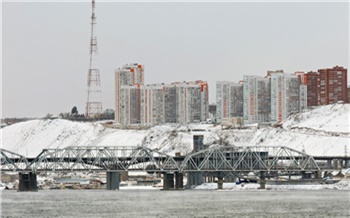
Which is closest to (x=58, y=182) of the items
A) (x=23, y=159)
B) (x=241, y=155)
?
(x=23, y=159)

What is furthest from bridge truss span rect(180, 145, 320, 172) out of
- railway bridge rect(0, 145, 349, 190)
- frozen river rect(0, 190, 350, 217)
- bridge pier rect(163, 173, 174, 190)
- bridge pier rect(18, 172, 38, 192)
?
bridge pier rect(18, 172, 38, 192)

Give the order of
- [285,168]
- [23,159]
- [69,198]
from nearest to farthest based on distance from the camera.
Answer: [69,198], [285,168], [23,159]

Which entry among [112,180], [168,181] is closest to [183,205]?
[168,181]

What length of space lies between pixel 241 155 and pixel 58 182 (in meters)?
45.1

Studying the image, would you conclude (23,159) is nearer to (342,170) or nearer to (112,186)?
(112,186)

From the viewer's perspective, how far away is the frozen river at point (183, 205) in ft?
344

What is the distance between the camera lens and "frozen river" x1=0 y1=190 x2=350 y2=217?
104750 millimetres

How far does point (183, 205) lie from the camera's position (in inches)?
4643

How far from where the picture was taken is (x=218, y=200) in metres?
128

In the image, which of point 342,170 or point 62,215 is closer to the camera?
point 62,215

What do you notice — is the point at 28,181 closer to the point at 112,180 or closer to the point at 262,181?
the point at 112,180

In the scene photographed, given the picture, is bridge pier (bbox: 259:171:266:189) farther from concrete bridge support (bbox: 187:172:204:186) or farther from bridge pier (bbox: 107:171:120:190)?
bridge pier (bbox: 107:171:120:190)

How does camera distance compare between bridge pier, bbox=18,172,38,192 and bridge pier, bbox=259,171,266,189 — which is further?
bridge pier, bbox=18,172,38,192

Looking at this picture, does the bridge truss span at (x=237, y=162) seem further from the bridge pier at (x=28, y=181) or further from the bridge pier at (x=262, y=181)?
the bridge pier at (x=28, y=181)
